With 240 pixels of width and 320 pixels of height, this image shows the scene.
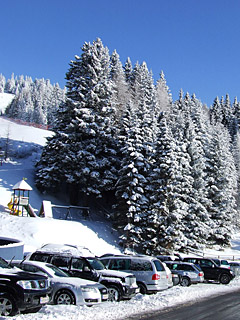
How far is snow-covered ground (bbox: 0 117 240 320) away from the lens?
10109 millimetres

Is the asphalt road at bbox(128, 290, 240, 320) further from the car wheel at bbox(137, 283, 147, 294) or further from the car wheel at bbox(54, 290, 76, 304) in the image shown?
the car wheel at bbox(137, 283, 147, 294)

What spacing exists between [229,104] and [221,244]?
6807cm

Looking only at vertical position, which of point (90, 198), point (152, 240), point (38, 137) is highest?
point (38, 137)

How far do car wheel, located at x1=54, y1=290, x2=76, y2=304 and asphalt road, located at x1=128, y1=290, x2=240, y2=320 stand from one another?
2.00 metres

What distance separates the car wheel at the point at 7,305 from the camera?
8602mm

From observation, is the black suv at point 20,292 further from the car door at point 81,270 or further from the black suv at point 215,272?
the black suv at point 215,272

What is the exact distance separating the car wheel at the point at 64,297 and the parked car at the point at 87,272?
5.44 ft

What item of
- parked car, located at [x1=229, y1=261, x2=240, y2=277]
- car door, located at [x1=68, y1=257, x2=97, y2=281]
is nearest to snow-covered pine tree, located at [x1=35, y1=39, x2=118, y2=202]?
parked car, located at [x1=229, y1=261, x2=240, y2=277]

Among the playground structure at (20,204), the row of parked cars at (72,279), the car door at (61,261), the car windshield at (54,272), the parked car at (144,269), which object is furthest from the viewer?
the playground structure at (20,204)

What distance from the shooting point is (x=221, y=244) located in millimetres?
41438

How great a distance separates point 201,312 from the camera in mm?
11430

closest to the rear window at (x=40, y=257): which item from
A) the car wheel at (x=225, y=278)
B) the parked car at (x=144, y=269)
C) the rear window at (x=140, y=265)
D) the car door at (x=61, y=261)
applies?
the car door at (x=61, y=261)

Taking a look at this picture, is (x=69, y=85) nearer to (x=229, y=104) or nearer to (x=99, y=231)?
(x=99, y=231)

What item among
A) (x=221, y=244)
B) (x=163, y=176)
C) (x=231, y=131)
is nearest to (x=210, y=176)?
(x=221, y=244)
